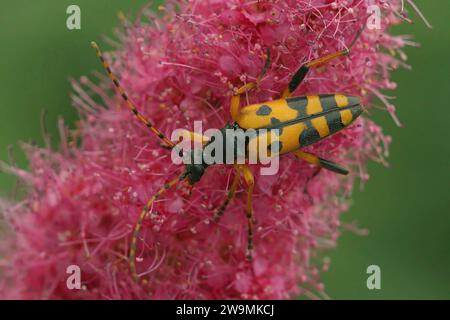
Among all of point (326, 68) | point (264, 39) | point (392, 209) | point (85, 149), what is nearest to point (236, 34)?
point (264, 39)

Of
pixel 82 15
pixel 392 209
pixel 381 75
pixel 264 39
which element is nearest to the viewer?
pixel 264 39

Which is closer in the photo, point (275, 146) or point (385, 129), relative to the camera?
point (275, 146)

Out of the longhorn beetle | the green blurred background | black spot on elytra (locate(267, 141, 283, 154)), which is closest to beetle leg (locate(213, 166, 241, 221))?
the longhorn beetle

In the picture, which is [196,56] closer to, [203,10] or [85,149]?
[203,10]

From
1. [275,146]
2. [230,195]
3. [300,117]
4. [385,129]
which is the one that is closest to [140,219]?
[230,195]

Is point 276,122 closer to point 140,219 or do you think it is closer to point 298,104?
point 298,104

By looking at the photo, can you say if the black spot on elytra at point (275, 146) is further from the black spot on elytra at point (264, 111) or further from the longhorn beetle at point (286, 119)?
the black spot on elytra at point (264, 111)
